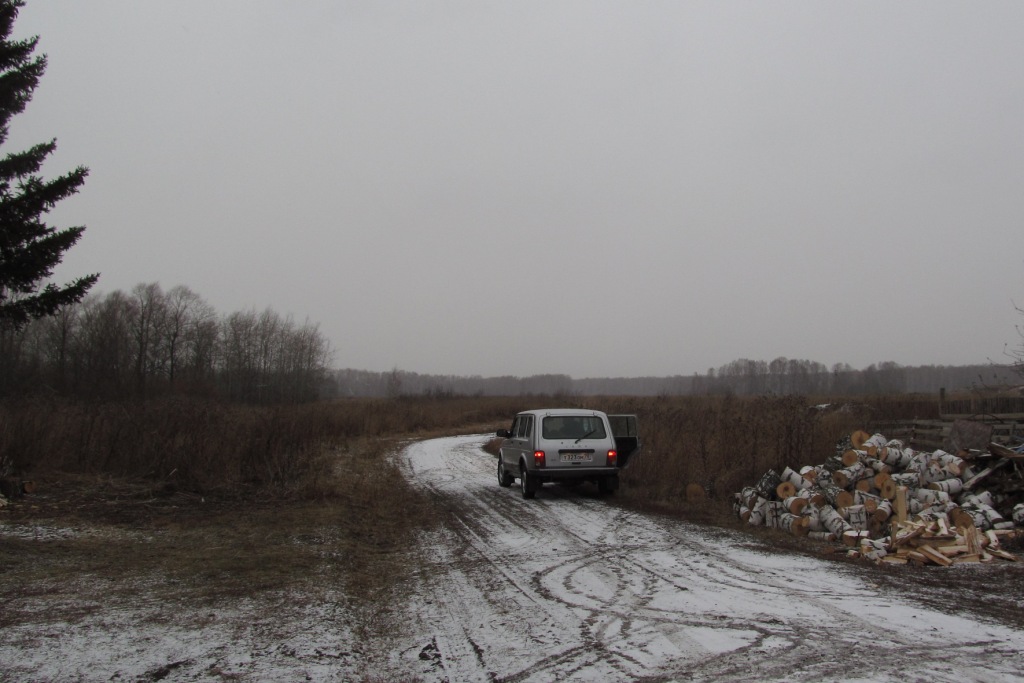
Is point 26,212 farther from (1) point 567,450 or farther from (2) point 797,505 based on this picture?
(2) point 797,505

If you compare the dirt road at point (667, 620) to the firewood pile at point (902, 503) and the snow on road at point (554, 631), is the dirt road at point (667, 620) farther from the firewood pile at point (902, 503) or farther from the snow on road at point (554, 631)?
the firewood pile at point (902, 503)

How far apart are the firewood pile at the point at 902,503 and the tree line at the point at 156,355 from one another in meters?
42.4

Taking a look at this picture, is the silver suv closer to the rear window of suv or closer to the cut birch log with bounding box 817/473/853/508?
the rear window of suv

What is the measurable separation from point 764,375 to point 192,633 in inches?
5129

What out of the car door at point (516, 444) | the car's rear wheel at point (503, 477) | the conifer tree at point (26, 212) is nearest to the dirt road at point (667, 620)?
the car door at point (516, 444)

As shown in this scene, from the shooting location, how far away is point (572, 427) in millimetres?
14156

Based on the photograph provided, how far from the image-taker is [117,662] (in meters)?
4.99

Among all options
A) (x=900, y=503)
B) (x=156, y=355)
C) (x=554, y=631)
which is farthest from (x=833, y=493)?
(x=156, y=355)

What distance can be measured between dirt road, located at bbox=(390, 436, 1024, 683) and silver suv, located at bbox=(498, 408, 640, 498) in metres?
3.47

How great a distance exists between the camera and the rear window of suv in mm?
14023

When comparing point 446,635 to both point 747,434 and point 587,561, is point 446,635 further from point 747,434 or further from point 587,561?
point 747,434

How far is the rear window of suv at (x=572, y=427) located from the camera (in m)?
14.0

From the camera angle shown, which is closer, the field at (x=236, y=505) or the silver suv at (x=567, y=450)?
the field at (x=236, y=505)

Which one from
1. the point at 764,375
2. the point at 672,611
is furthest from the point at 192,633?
the point at 764,375
